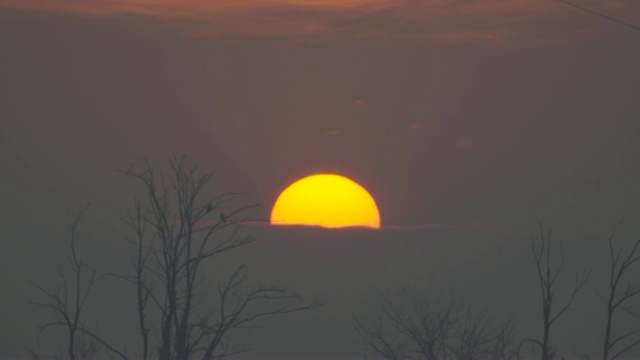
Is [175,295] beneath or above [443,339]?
beneath

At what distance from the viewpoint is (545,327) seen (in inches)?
881

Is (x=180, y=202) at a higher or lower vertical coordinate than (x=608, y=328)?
higher

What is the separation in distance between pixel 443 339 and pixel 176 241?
573 inches

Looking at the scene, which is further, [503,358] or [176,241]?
[503,358]

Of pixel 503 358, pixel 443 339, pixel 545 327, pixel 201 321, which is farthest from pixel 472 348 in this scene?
pixel 201 321

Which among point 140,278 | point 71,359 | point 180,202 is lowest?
point 71,359

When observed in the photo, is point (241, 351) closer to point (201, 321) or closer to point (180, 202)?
point (201, 321)

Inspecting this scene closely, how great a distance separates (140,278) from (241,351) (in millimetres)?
2502

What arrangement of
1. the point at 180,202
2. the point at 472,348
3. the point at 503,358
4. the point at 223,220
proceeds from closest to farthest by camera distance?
1. the point at 223,220
2. the point at 180,202
3. the point at 503,358
4. the point at 472,348

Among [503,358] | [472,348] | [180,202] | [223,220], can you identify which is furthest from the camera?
[472,348]

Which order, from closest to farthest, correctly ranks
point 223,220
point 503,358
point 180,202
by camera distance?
point 223,220
point 180,202
point 503,358

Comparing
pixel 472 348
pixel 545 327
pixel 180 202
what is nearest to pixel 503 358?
pixel 545 327

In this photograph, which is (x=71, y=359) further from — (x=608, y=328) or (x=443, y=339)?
(x=443, y=339)

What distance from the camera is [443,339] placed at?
34.5 metres
